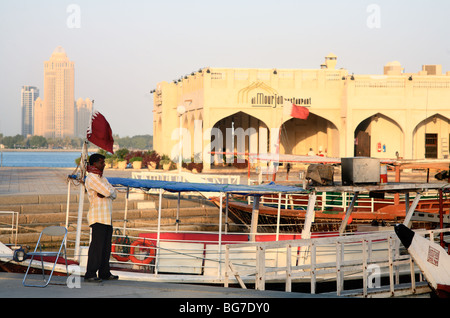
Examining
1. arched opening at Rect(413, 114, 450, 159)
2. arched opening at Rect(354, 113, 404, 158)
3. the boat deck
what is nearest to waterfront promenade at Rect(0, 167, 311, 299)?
the boat deck

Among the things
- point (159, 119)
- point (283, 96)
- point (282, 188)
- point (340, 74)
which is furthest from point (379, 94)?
point (282, 188)

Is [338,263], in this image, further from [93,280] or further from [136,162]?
[136,162]

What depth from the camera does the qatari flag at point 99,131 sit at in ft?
31.9

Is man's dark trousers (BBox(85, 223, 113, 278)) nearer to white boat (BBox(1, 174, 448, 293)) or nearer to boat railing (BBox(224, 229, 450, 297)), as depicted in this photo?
boat railing (BBox(224, 229, 450, 297))

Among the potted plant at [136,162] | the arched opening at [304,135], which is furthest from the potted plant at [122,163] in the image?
the arched opening at [304,135]

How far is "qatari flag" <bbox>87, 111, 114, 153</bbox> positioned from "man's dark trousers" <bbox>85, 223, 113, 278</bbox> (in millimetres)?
1975

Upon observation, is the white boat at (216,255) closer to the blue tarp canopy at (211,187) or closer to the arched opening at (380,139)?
the blue tarp canopy at (211,187)

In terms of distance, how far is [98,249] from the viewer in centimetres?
799

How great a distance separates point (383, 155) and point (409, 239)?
3381cm

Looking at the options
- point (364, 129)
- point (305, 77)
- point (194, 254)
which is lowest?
point (194, 254)

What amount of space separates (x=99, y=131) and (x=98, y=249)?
2469 mm

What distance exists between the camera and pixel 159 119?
53.8 meters

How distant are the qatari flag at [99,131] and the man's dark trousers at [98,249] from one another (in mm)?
1975
